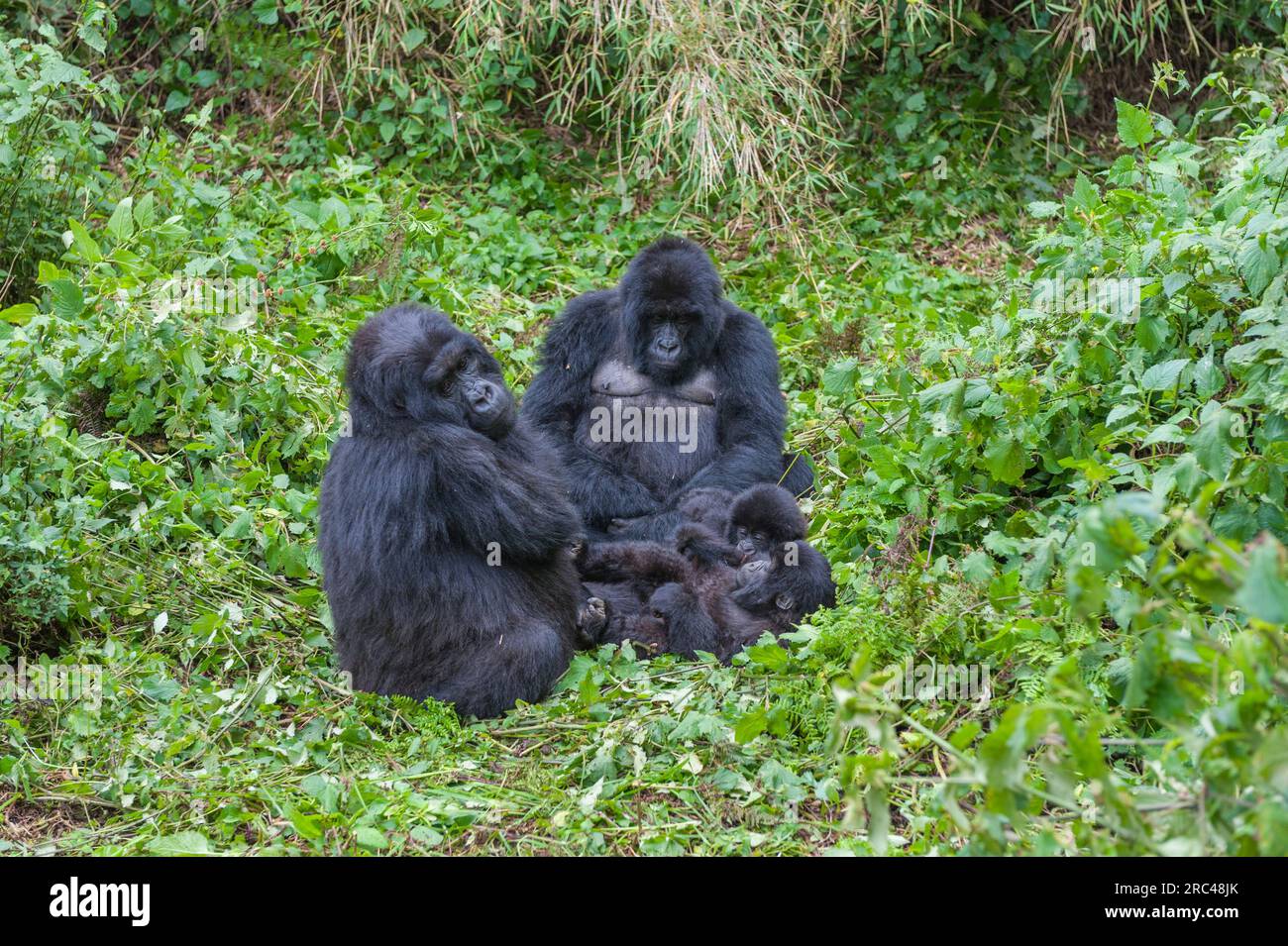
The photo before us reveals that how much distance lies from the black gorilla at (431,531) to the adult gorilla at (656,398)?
1.47 metres

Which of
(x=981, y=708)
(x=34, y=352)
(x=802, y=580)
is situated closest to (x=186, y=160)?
(x=34, y=352)

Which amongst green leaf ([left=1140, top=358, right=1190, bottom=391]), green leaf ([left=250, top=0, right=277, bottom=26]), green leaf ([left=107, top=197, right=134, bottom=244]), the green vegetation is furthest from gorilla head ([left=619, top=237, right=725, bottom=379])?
green leaf ([left=250, top=0, right=277, bottom=26])

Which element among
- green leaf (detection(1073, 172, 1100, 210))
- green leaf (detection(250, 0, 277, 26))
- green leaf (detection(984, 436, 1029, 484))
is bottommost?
green leaf (detection(984, 436, 1029, 484))

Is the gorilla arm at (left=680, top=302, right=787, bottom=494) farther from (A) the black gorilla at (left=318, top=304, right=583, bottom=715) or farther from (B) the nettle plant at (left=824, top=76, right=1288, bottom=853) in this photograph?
(A) the black gorilla at (left=318, top=304, right=583, bottom=715)

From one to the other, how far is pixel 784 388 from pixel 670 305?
4.82 feet

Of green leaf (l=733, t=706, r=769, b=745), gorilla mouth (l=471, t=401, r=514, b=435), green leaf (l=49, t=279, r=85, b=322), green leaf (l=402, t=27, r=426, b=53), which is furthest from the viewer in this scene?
green leaf (l=402, t=27, r=426, b=53)

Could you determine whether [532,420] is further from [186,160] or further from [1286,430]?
[1286,430]

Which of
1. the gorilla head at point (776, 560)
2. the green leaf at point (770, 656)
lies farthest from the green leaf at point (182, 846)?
the gorilla head at point (776, 560)

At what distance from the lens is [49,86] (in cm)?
639

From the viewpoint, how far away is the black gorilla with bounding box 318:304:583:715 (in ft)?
15.6

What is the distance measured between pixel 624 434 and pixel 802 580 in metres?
1.63

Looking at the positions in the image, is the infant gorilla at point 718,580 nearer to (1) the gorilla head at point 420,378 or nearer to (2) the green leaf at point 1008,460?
(2) the green leaf at point 1008,460

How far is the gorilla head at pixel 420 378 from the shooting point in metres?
4.81

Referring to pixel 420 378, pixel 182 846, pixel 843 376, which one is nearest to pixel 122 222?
pixel 420 378
